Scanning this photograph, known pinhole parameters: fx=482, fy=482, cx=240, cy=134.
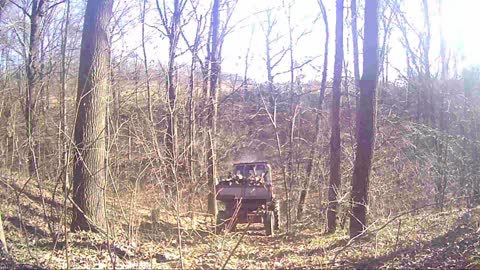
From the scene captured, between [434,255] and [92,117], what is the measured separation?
22.8ft

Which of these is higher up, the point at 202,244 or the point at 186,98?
the point at 186,98

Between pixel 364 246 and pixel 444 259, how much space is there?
1614mm

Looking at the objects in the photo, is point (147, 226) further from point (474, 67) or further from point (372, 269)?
point (474, 67)

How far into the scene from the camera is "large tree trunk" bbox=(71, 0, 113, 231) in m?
9.55

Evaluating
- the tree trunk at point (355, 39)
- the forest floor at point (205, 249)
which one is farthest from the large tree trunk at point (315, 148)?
the forest floor at point (205, 249)

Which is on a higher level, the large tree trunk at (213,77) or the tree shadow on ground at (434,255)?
the large tree trunk at (213,77)

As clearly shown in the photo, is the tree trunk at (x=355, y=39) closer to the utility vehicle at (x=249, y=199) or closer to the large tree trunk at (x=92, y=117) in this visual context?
the utility vehicle at (x=249, y=199)

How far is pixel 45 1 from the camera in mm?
21312

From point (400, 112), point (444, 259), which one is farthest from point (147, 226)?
point (400, 112)

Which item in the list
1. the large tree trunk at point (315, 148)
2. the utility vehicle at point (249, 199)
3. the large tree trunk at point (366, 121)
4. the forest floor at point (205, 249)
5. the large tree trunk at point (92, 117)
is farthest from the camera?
the large tree trunk at point (315, 148)

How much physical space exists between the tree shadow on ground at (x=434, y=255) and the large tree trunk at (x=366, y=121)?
1.96 m

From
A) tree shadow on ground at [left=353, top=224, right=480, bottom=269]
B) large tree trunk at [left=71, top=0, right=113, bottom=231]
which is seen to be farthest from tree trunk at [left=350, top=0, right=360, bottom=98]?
large tree trunk at [left=71, top=0, right=113, bottom=231]

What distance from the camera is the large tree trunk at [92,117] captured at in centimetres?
955

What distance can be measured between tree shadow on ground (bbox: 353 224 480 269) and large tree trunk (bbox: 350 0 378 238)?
6.44 ft
